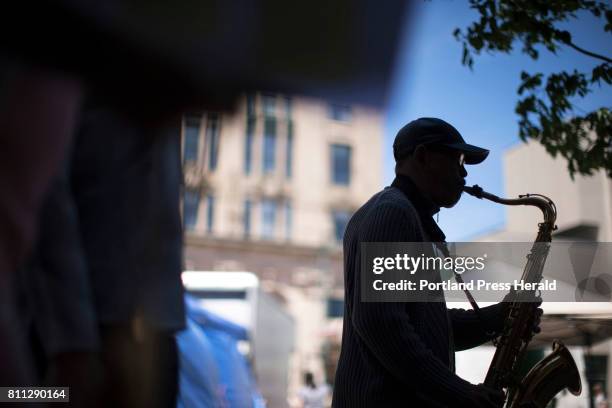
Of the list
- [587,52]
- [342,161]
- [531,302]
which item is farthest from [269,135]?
[342,161]

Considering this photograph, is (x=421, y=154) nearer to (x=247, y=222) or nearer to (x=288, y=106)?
(x=288, y=106)

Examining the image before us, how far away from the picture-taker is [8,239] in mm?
817

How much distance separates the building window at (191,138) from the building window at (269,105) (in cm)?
11

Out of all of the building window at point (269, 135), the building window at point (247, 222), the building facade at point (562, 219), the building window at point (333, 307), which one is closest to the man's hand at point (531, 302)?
the building facade at point (562, 219)

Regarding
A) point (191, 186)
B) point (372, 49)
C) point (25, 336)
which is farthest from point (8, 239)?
point (372, 49)

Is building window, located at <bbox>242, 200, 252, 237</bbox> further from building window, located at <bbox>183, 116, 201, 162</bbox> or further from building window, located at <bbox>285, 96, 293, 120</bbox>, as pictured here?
building window, located at <bbox>285, 96, 293, 120</bbox>

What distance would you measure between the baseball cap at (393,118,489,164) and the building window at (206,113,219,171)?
1.08 metres

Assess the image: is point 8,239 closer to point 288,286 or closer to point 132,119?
point 132,119

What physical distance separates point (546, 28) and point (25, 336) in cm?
249

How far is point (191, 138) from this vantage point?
1097 millimetres

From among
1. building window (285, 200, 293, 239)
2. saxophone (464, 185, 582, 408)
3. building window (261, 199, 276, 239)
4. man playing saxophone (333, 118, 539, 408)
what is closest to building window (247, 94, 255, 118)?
man playing saxophone (333, 118, 539, 408)

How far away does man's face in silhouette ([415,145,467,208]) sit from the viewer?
2.14 m

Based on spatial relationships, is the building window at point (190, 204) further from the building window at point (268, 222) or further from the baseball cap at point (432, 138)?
the building window at point (268, 222)

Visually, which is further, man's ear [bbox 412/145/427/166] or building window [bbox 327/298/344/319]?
building window [bbox 327/298/344/319]
